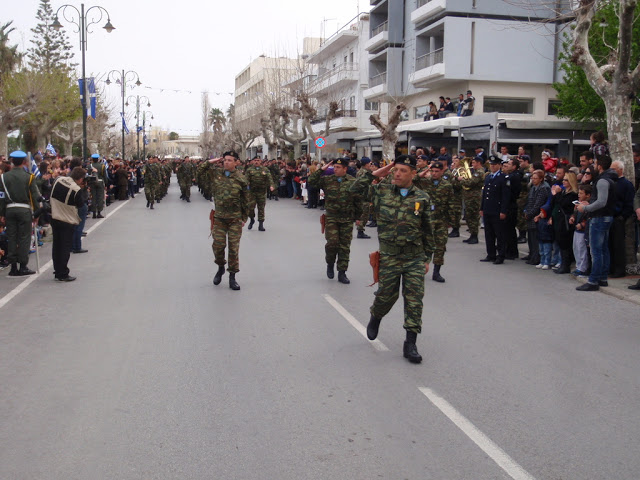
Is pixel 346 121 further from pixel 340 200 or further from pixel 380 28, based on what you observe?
pixel 340 200

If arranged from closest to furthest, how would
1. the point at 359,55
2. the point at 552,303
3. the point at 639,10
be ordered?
the point at 552,303 → the point at 639,10 → the point at 359,55

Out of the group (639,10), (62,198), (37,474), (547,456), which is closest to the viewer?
(37,474)

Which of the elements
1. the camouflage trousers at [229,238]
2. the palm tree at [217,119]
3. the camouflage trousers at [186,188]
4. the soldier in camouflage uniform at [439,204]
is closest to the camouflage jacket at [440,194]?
the soldier in camouflage uniform at [439,204]

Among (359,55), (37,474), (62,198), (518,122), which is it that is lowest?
(37,474)

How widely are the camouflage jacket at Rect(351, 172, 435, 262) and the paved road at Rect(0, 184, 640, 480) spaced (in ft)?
3.34

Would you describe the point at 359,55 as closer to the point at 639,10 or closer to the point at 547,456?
the point at 639,10

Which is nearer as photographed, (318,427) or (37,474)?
(37,474)

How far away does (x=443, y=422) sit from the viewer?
15.4ft

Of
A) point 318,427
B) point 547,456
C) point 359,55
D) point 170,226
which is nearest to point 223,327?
point 318,427

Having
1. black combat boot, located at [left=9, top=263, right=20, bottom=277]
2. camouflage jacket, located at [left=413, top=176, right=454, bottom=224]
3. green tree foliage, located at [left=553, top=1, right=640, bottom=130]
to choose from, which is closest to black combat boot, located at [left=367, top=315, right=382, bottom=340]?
camouflage jacket, located at [left=413, top=176, right=454, bottom=224]

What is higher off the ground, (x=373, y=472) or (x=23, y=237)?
(x=23, y=237)

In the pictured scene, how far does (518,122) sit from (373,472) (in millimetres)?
16058

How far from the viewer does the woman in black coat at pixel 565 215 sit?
11203mm

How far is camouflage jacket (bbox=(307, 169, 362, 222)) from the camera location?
397 inches
